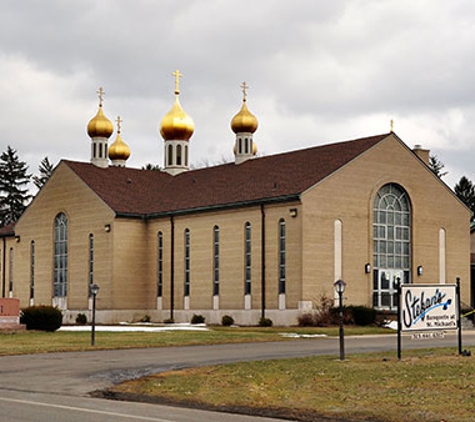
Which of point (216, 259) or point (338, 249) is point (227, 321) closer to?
point (216, 259)

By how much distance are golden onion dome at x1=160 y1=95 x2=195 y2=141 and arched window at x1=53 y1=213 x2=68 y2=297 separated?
9242mm

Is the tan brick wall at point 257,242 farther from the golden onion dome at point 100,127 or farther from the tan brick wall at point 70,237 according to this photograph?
the golden onion dome at point 100,127

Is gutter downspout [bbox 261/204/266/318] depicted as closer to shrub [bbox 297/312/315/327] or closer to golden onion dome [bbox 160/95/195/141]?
shrub [bbox 297/312/315/327]

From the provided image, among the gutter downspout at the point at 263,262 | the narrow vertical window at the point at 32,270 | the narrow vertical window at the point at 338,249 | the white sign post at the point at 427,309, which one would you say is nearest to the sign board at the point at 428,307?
the white sign post at the point at 427,309

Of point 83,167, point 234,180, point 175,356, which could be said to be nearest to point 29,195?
point 83,167

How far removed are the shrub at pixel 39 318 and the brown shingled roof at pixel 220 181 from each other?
576 inches

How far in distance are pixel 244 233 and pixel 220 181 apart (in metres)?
6.92

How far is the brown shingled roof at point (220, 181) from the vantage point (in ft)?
175

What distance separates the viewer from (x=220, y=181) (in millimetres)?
60219

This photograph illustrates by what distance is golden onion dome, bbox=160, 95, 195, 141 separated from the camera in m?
66.9

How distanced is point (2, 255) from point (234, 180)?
22060 millimetres

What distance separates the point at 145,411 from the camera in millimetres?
15867

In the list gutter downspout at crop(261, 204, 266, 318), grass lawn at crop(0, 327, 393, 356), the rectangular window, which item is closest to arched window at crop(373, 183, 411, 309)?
gutter downspout at crop(261, 204, 266, 318)

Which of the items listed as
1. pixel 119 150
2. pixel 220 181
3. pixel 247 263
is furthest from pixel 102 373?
pixel 119 150
